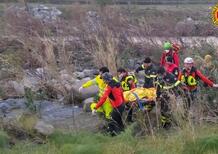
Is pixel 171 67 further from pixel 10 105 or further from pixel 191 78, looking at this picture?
pixel 10 105

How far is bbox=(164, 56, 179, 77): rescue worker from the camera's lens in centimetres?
1322

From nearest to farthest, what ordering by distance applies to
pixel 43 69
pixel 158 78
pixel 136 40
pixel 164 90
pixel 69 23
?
pixel 164 90, pixel 158 78, pixel 43 69, pixel 136 40, pixel 69 23

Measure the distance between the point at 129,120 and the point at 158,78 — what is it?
1190mm

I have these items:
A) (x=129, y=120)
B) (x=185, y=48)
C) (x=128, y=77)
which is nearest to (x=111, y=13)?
(x=185, y=48)

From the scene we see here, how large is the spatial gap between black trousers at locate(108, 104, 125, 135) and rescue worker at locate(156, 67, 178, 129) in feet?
2.75

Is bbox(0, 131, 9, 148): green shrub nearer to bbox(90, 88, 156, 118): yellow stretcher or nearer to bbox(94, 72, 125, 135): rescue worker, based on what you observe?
bbox(94, 72, 125, 135): rescue worker

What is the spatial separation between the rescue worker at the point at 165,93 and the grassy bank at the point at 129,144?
0.90m

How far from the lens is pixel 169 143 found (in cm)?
846

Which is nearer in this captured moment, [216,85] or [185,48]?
[216,85]

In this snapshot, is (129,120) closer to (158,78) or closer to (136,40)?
(158,78)

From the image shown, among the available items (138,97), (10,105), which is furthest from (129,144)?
(10,105)

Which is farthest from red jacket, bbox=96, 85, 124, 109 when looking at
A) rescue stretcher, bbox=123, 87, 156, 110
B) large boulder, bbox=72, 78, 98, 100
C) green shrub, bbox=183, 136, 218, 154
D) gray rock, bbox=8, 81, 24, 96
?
gray rock, bbox=8, 81, 24, 96

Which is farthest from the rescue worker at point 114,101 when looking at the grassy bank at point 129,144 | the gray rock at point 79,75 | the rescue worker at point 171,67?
the gray rock at point 79,75

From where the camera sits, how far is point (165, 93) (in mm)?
10383
